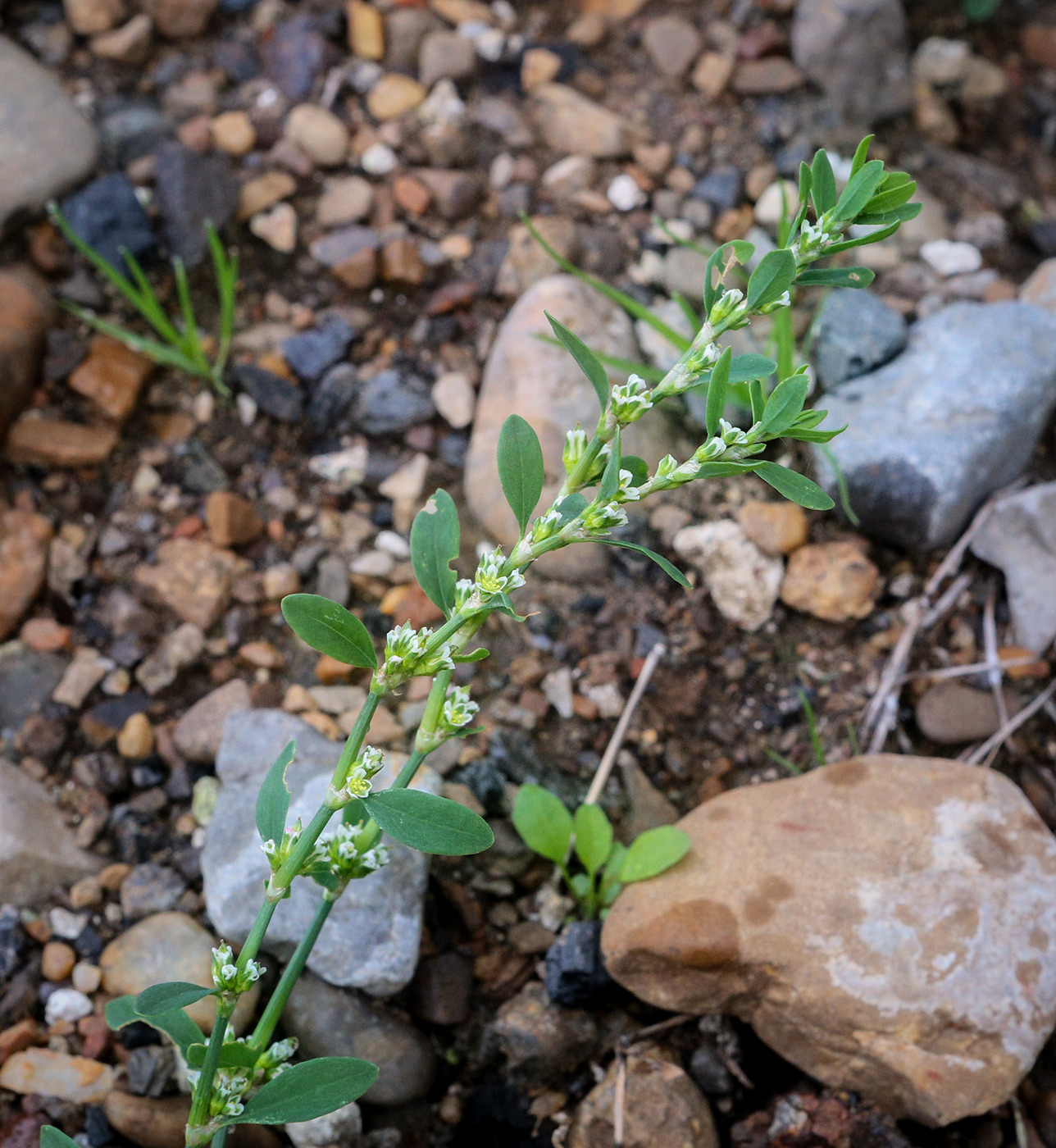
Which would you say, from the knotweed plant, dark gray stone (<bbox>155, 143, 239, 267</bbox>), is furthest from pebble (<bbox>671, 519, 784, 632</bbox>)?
dark gray stone (<bbox>155, 143, 239, 267</bbox>)

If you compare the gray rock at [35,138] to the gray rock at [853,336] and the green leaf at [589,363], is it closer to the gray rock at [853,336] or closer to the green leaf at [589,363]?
the green leaf at [589,363]

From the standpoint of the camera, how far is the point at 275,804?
165 cm

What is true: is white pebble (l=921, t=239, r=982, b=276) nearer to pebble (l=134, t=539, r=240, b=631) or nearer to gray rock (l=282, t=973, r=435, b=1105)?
Answer: pebble (l=134, t=539, r=240, b=631)

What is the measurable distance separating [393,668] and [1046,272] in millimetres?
2497

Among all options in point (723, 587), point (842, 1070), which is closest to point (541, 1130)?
point (842, 1070)

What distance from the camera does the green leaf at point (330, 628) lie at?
150cm

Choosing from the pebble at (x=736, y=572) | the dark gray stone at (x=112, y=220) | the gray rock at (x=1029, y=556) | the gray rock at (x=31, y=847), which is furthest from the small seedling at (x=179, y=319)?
the gray rock at (x=1029, y=556)

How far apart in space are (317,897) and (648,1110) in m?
0.79

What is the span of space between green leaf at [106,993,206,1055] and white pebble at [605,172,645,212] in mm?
2541

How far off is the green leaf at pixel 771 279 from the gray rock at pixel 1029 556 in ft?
4.85

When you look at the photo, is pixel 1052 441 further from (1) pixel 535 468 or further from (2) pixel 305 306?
(2) pixel 305 306

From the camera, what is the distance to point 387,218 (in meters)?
3.14

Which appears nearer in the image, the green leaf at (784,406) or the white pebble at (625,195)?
the green leaf at (784,406)

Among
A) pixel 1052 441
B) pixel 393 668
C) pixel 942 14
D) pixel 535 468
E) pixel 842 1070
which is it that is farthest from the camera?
pixel 942 14
